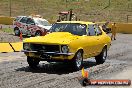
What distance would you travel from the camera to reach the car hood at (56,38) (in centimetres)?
1348

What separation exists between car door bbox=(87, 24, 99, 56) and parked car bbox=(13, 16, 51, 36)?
15.1 metres

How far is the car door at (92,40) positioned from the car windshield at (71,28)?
0.99ft

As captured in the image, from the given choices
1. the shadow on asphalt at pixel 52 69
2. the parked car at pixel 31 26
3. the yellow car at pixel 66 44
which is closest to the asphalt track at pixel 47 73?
the shadow on asphalt at pixel 52 69

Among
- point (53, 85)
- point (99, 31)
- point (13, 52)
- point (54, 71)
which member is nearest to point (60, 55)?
point (54, 71)

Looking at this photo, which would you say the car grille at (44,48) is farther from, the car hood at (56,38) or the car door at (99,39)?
the car door at (99,39)

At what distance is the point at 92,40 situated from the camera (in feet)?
49.9

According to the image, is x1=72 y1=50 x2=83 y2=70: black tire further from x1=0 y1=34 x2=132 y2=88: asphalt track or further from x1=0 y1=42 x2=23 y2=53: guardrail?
x1=0 y1=42 x2=23 y2=53: guardrail

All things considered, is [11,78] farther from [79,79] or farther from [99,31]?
[99,31]

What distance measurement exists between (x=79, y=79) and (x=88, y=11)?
142 feet

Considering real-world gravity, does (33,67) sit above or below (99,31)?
below

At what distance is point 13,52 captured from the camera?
66.8ft

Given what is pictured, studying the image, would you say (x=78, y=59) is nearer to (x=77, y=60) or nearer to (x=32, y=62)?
(x=77, y=60)

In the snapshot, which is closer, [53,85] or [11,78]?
[53,85]

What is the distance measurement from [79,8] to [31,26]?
26146 mm
